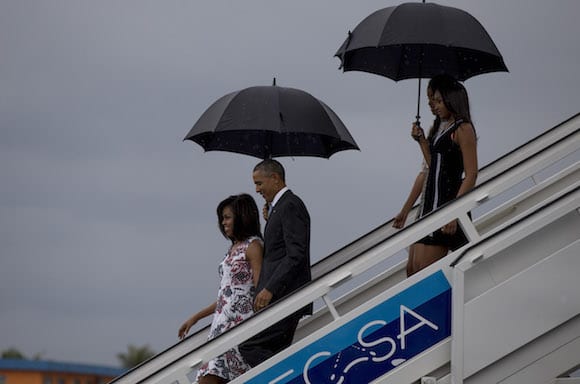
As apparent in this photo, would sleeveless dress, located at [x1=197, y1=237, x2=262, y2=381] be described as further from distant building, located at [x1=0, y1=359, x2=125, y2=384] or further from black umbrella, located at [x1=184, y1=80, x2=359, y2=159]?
distant building, located at [x1=0, y1=359, x2=125, y2=384]

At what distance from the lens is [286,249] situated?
602cm

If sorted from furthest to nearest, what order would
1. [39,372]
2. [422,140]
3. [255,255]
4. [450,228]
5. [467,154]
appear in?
[39,372], [422,140], [255,255], [467,154], [450,228]

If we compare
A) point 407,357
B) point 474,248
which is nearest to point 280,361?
point 407,357

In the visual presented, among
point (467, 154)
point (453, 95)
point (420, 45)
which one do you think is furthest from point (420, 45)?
point (467, 154)

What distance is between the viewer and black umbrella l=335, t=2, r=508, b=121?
660cm

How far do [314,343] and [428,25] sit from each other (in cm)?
232

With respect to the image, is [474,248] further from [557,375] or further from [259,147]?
[259,147]

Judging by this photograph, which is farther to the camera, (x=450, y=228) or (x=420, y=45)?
(x=420, y=45)

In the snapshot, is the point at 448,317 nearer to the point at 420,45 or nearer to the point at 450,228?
the point at 450,228

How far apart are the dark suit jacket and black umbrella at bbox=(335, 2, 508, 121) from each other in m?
1.22

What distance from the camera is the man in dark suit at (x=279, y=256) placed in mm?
5844

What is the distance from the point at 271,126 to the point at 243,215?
87 centimetres

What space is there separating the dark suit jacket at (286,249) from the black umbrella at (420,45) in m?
1.22

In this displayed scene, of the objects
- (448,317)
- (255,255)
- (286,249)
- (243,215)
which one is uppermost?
(243,215)
